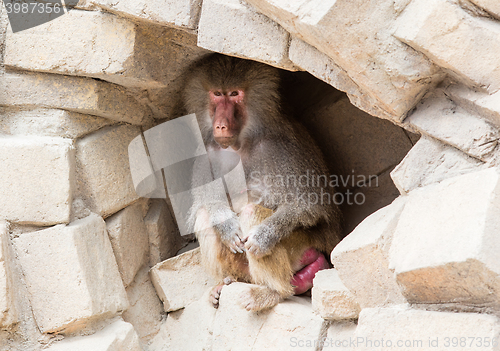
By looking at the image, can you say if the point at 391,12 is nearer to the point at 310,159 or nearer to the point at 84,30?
the point at 310,159

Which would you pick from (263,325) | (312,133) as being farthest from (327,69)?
(312,133)

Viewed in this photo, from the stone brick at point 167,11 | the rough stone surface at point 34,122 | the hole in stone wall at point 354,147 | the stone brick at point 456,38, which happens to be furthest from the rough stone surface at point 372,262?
the rough stone surface at point 34,122

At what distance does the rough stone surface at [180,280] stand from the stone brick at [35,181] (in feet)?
2.85

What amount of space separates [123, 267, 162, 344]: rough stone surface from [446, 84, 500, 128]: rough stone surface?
7.34ft

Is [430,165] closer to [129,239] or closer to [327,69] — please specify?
[327,69]

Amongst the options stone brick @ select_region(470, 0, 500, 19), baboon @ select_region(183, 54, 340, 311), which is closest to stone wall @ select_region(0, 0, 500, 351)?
stone brick @ select_region(470, 0, 500, 19)

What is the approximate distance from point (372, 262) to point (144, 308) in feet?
5.91

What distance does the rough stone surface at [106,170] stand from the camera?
2.92 metres

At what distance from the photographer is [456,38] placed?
6.38ft

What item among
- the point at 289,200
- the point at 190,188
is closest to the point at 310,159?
the point at 289,200

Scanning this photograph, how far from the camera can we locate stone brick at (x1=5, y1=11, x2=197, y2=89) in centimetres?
267

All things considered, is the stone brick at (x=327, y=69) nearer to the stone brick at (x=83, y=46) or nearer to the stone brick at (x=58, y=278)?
the stone brick at (x=83, y=46)

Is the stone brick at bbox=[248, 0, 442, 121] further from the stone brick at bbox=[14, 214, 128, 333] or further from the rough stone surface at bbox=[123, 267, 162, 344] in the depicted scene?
the rough stone surface at bbox=[123, 267, 162, 344]

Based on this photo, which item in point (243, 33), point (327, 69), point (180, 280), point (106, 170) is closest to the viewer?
point (327, 69)
